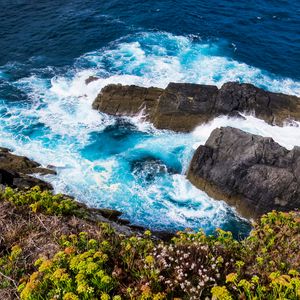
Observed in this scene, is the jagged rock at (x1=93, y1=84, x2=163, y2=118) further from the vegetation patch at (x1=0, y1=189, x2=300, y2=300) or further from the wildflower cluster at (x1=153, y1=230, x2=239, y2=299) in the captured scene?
the wildflower cluster at (x1=153, y1=230, x2=239, y2=299)

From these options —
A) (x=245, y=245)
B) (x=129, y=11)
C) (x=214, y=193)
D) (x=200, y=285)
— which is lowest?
(x=214, y=193)

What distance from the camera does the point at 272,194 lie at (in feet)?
67.4

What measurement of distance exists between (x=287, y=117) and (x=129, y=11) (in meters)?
25.6

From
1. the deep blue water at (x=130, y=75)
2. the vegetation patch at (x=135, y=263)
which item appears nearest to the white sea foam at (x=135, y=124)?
the deep blue water at (x=130, y=75)

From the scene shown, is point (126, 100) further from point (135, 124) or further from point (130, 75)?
point (130, 75)

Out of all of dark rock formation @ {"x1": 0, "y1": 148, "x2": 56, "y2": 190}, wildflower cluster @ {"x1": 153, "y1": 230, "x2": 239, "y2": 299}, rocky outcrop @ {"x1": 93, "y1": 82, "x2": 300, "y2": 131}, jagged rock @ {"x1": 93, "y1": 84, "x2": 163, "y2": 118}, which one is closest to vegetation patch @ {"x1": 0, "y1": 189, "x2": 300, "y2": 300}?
wildflower cluster @ {"x1": 153, "y1": 230, "x2": 239, "y2": 299}

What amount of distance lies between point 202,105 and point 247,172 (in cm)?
748

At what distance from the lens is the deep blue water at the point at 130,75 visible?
2267 centimetres

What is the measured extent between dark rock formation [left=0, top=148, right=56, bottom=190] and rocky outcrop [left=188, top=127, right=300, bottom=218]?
8.90 meters

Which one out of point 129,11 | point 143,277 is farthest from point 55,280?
point 129,11

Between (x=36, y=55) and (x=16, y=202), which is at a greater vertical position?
(x=16, y=202)

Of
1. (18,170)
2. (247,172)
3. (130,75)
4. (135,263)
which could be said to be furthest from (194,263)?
(130,75)

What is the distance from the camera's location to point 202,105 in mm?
27125

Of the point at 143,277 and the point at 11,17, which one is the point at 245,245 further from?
the point at 11,17
